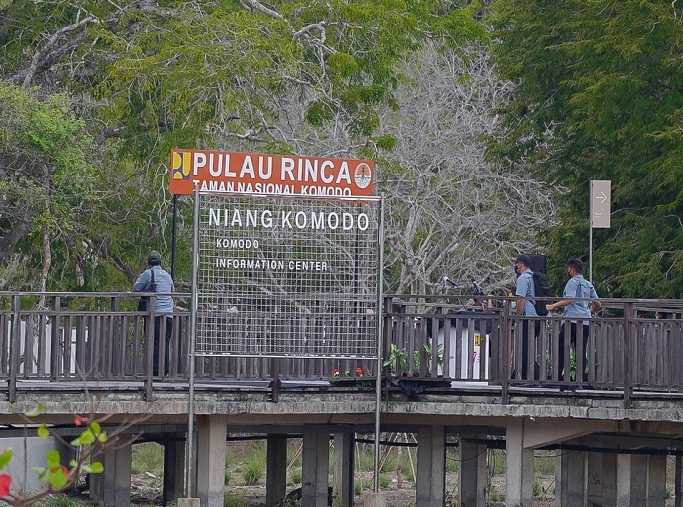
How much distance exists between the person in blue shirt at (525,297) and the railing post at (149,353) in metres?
3.71

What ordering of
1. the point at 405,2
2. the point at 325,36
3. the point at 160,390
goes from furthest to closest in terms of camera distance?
the point at 405,2 → the point at 325,36 → the point at 160,390

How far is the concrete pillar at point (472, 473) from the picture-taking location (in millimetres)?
19781

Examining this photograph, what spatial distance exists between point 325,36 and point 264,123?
220 centimetres

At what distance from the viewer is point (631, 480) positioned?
1736 cm

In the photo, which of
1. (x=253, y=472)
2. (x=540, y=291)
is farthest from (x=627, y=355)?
(x=253, y=472)

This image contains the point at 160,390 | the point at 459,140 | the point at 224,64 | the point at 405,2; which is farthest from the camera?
the point at 459,140

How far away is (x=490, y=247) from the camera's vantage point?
3080 cm

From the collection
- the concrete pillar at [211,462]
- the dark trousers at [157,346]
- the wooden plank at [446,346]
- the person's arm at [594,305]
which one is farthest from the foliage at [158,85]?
the wooden plank at [446,346]

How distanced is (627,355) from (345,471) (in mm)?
6508

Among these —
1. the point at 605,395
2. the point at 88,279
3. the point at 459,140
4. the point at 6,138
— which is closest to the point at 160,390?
the point at 605,395

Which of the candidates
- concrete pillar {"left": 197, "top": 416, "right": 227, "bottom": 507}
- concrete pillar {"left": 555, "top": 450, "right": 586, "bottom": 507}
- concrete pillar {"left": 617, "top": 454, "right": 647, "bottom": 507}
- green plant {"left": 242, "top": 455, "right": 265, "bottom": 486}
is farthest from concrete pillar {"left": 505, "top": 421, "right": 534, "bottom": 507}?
green plant {"left": 242, "top": 455, "right": 265, "bottom": 486}

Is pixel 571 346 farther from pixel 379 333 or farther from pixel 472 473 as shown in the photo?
pixel 472 473

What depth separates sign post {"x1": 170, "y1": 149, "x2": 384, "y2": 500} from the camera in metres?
13.7

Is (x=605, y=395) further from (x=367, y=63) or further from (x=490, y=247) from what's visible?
(x=490, y=247)
